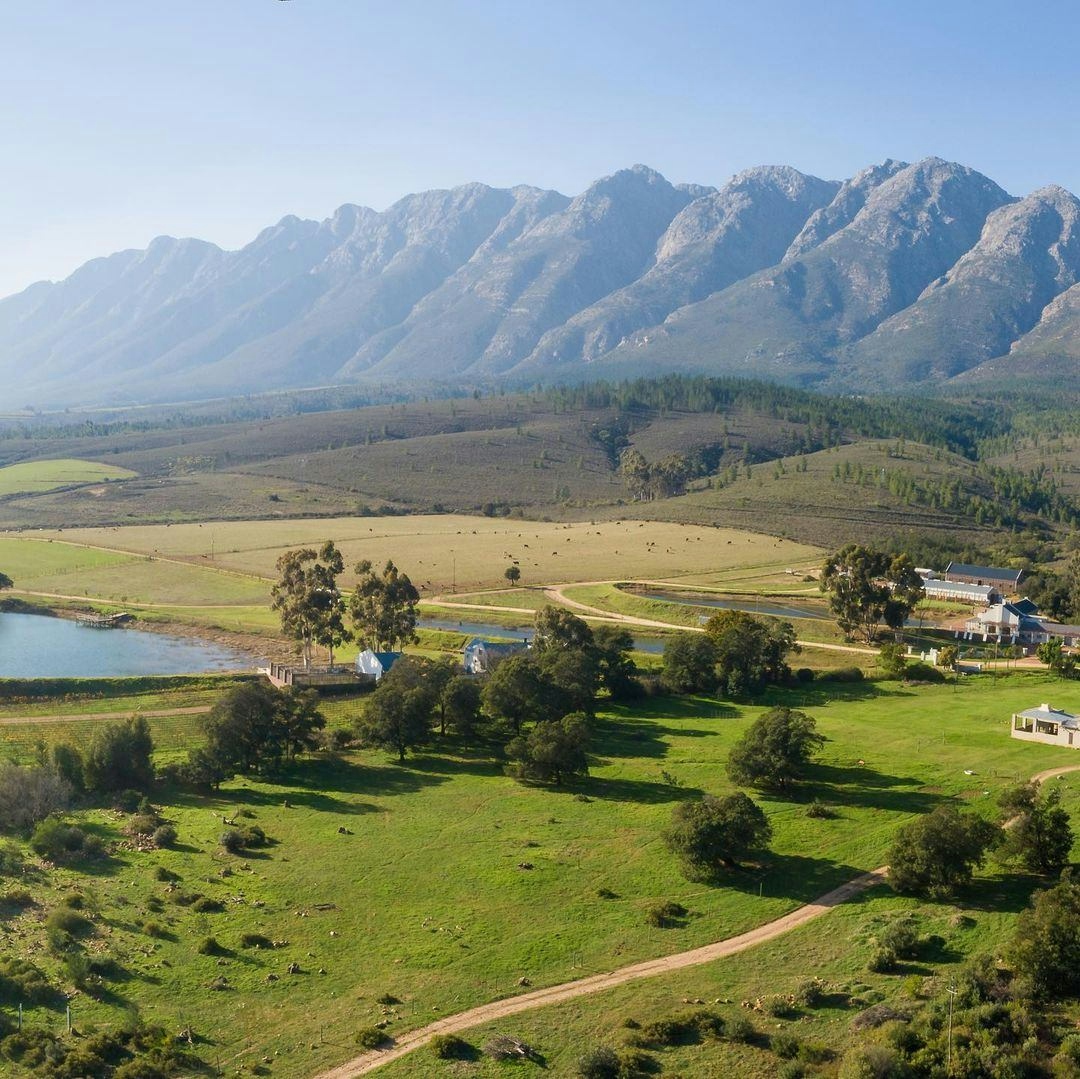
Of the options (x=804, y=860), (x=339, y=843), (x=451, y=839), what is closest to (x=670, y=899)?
(x=804, y=860)

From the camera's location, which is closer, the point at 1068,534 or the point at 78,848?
the point at 78,848

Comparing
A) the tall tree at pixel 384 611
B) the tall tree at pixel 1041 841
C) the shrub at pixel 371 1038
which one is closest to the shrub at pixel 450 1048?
the shrub at pixel 371 1038

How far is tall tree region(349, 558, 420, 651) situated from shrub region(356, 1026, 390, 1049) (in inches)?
2095

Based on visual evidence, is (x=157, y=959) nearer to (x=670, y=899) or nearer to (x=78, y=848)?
(x=78, y=848)

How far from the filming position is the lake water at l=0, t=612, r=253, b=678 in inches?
3206

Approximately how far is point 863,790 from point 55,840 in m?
36.7

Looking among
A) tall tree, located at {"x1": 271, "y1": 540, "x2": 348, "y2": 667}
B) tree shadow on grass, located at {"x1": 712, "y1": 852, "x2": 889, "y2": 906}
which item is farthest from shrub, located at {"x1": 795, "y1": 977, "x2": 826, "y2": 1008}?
tall tree, located at {"x1": 271, "y1": 540, "x2": 348, "y2": 667}

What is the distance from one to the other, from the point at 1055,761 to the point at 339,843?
119ft

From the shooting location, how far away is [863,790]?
171ft

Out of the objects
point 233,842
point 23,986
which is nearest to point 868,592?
point 233,842

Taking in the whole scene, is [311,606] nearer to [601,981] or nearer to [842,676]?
[842,676]

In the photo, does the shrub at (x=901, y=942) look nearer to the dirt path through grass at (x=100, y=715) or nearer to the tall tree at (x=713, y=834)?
the tall tree at (x=713, y=834)

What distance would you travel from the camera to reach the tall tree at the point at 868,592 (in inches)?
3659

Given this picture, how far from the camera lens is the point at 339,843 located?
46406mm
